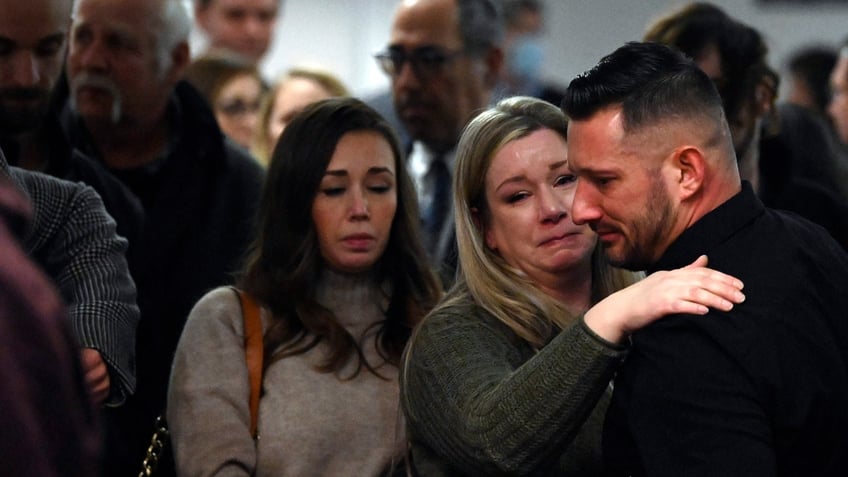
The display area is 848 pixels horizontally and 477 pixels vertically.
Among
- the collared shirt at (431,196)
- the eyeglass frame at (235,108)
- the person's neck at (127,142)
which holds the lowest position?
the eyeglass frame at (235,108)

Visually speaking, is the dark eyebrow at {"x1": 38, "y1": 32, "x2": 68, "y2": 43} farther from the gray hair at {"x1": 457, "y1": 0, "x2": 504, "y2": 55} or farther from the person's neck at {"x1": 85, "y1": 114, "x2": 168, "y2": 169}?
the gray hair at {"x1": 457, "y1": 0, "x2": 504, "y2": 55}

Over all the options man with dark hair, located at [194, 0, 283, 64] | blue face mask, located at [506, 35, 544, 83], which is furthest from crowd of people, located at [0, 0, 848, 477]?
blue face mask, located at [506, 35, 544, 83]

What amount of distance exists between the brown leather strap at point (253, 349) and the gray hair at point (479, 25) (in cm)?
168

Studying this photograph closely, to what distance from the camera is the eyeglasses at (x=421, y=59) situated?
4344mm

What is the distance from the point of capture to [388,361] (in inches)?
119

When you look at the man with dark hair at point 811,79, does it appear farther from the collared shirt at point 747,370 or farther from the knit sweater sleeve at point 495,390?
the collared shirt at point 747,370

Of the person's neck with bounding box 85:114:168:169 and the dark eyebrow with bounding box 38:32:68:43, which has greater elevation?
the dark eyebrow with bounding box 38:32:68:43

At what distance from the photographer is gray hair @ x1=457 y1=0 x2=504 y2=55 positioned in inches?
176

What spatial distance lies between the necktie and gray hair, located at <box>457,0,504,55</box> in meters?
0.43

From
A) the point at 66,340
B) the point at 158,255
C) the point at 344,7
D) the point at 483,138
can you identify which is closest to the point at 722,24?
the point at 483,138

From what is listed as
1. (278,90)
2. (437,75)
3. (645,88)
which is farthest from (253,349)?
(278,90)

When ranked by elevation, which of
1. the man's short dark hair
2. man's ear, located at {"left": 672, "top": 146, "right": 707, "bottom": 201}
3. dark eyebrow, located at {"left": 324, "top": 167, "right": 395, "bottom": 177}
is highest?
the man's short dark hair

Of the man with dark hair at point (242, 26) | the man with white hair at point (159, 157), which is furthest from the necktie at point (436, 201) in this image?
the man with dark hair at point (242, 26)

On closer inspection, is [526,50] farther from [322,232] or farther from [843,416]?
[843,416]
